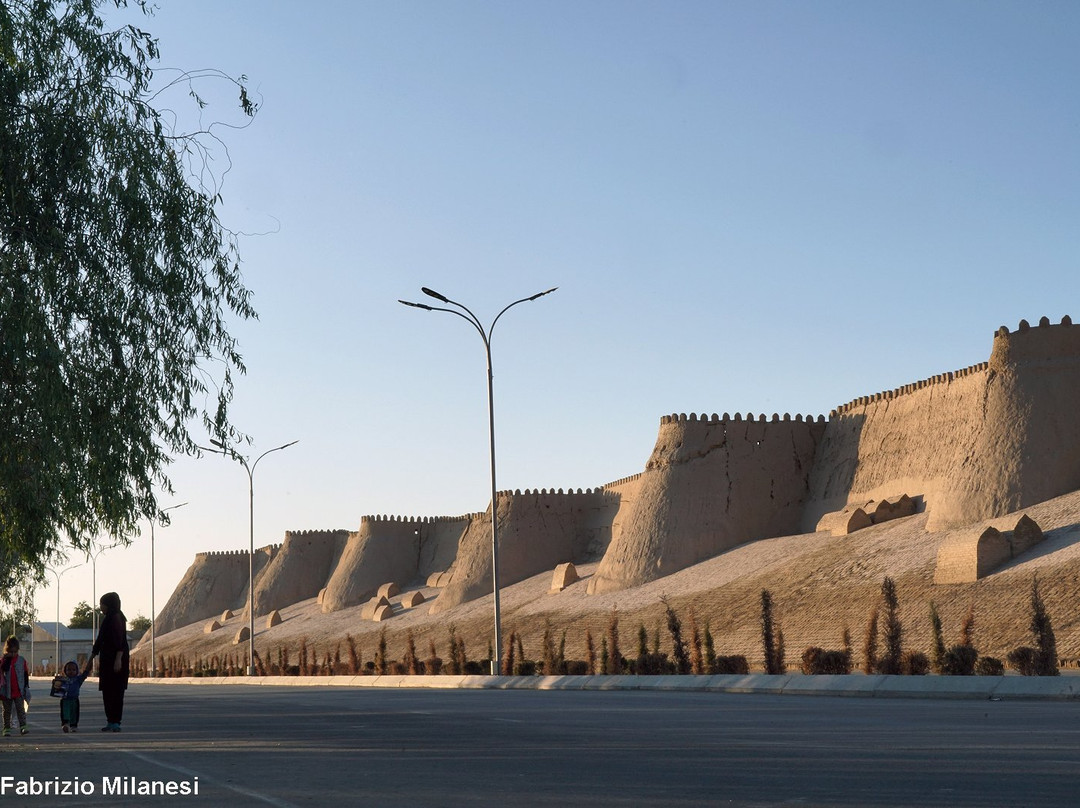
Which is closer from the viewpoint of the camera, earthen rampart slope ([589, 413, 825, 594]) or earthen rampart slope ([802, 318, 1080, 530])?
earthen rampart slope ([802, 318, 1080, 530])

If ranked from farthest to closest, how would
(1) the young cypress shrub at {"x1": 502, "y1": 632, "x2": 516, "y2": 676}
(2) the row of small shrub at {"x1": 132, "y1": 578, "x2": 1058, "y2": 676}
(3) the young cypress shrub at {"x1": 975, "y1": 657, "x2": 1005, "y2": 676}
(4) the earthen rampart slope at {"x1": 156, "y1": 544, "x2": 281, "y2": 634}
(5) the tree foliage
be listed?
(5) the tree foliage
(4) the earthen rampart slope at {"x1": 156, "y1": 544, "x2": 281, "y2": 634}
(1) the young cypress shrub at {"x1": 502, "y1": 632, "x2": 516, "y2": 676}
(3) the young cypress shrub at {"x1": 975, "y1": 657, "x2": 1005, "y2": 676}
(2) the row of small shrub at {"x1": 132, "y1": 578, "x2": 1058, "y2": 676}

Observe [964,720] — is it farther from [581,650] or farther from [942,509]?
[581,650]

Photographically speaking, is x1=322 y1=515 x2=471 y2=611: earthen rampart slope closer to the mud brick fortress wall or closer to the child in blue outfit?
the mud brick fortress wall

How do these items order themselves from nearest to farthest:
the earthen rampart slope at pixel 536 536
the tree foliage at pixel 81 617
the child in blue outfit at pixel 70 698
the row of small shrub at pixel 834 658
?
the child in blue outfit at pixel 70 698 → the row of small shrub at pixel 834 658 → the earthen rampart slope at pixel 536 536 → the tree foliage at pixel 81 617

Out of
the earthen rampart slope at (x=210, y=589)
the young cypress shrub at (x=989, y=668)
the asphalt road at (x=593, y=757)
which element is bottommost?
the asphalt road at (x=593, y=757)

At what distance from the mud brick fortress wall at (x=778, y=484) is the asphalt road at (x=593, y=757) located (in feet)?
78.2

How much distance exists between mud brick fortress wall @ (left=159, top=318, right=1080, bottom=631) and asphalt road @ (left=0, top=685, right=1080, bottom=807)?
2385 centimetres

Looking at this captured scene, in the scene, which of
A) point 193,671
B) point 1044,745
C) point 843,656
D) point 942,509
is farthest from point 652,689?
point 193,671

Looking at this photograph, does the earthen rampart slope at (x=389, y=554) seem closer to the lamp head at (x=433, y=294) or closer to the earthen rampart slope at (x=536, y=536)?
the earthen rampart slope at (x=536, y=536)

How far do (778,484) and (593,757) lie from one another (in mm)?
46162

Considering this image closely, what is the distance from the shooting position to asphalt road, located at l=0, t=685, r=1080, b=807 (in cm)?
848

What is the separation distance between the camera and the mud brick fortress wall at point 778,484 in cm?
4219

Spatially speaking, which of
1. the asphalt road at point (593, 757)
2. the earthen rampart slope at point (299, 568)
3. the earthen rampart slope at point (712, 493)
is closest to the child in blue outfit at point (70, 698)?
the asphalt road at point (593, 757)

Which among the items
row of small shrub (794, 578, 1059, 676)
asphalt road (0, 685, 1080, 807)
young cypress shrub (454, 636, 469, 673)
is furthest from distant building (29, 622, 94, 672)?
asphalt road (0, 685, 1080, 807)
